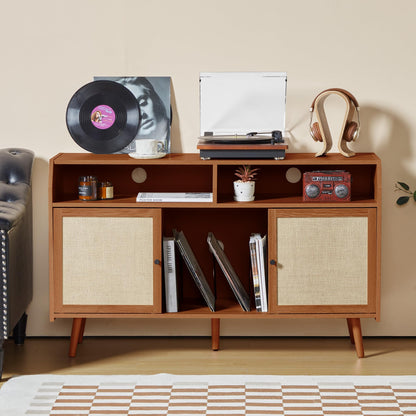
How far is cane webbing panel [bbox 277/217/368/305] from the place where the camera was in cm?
292

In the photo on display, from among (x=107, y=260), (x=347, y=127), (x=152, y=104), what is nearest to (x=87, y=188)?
(x=107, y=260)

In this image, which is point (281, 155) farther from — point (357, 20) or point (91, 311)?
point (91, 311)

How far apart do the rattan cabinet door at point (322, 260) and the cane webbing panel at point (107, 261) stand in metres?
0.53

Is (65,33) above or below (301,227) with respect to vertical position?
above

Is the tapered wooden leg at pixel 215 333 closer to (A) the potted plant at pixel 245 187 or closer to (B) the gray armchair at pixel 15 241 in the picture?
(A) the potted plant at pixel 245 187

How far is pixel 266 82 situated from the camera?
122 inches

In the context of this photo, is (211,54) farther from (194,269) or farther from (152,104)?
(194,269)

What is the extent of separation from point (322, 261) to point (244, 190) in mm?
434

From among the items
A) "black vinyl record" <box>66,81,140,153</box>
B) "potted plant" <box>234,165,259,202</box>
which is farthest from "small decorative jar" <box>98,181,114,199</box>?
"potted plant" <box>234,165,259,202</box>

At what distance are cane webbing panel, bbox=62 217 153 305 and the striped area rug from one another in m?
0.33

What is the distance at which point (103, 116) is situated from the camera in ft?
9.86

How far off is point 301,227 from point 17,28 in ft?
4.97

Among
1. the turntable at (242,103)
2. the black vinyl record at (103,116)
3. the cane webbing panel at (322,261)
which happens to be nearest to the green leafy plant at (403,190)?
the cane webbing panel at (322,261)

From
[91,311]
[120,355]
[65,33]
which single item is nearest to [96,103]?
[65,33]
